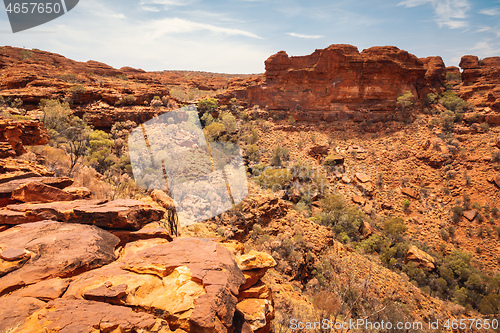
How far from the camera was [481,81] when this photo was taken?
3159 centimetres

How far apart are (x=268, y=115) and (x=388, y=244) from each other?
25196 mm

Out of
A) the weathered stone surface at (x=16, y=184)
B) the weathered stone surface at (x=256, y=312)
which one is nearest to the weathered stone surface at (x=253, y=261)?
the weathered stone surface at (x=256, y=312)

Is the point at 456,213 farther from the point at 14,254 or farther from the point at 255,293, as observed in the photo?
the point at 14,254

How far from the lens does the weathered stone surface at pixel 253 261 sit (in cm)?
452

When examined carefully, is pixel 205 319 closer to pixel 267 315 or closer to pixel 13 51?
pixel 267 315

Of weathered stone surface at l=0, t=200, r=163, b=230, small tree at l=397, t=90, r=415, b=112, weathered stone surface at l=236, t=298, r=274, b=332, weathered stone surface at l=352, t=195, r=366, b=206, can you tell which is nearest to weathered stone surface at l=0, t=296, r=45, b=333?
weathered stone surface at l=0, t=200, r=163, b=230

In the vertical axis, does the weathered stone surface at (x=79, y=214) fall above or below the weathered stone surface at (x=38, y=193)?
below

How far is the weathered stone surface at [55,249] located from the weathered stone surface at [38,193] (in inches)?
59.5

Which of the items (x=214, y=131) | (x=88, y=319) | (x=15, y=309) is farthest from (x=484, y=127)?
(x=15, y=309)

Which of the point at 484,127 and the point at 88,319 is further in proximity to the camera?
the point at 484,127

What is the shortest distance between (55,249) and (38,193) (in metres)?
2.78

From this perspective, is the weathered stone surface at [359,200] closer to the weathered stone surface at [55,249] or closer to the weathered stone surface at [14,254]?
the weathered stone surface at [55,249]

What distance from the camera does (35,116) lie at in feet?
64.2

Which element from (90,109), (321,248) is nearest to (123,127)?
(90,109)
